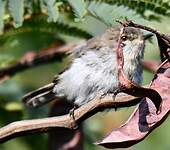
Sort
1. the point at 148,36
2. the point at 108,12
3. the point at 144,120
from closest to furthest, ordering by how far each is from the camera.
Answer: the point at 144,120, the point at 108,12, the point at 148,36

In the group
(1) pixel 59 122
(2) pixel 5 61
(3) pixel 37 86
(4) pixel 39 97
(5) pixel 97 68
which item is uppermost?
(1) pixel 59 122

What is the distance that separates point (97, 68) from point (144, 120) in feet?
5.45

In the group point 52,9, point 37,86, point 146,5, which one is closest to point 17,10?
point 52,9

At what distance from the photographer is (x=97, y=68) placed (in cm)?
405

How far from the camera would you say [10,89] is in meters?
4.28

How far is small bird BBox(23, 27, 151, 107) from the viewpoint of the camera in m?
3.96

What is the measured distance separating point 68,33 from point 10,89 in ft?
1.88

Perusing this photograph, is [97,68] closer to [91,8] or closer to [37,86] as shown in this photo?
[91,8]

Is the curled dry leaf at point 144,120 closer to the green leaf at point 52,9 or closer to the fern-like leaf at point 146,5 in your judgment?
the green leaf at point 52,9

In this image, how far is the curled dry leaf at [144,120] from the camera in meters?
2.31

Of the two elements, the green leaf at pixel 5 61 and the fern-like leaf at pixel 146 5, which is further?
the green leaf at pixel 5 61

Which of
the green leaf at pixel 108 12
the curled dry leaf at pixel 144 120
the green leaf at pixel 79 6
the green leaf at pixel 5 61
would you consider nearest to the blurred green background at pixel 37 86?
the green leaf at pixel 5 61

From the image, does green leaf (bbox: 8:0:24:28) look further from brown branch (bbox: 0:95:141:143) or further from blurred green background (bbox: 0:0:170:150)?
brown branch (bbox: 0:95:141:143)

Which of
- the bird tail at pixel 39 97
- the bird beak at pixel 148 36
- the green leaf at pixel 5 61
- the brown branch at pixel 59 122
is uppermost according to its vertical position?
the brown branch at pixel 59 122
